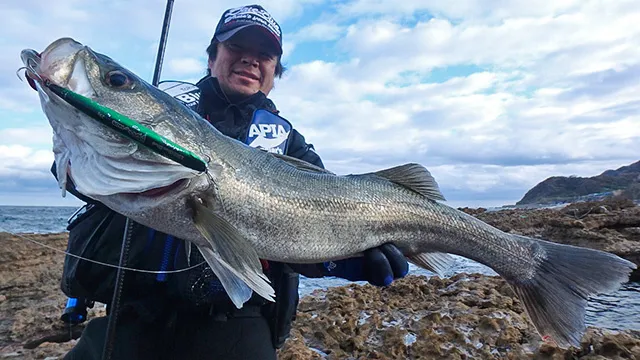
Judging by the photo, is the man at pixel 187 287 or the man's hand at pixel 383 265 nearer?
the man at pixel 187 287

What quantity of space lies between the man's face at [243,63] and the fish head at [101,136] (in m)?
1.52

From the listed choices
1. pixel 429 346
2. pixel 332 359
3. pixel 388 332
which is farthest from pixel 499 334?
pixel 332 359

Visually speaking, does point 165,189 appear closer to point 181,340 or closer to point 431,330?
point 181,340

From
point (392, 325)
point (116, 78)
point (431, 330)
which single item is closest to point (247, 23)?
point (116, 78)

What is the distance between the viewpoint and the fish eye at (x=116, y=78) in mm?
2318

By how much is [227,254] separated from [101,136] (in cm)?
92

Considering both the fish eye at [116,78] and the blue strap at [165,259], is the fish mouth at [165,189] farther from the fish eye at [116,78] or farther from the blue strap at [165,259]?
the blue strap at [165,259]

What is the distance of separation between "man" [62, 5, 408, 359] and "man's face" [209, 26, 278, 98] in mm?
86

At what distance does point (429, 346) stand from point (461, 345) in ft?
1.35

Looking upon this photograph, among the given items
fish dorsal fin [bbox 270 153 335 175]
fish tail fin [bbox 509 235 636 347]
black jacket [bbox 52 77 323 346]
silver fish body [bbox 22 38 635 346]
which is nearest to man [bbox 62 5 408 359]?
black jacket [bbox 52 77 323 346]

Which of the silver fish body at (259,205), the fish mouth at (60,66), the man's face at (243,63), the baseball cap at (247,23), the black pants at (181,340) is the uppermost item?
the baseball cap at (247,23)

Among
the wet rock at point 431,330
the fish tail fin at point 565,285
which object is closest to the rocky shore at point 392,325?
the wet rock at point 431,330

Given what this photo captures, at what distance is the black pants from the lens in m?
2.99

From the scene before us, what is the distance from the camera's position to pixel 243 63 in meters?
3.85
